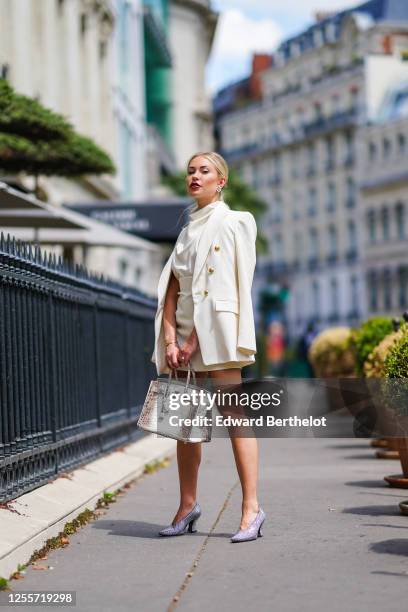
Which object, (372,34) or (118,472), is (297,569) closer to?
(118,472)

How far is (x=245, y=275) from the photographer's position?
841 cm

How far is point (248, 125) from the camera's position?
461 ft

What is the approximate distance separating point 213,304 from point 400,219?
108 metres

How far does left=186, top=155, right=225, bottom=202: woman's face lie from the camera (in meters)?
8.50

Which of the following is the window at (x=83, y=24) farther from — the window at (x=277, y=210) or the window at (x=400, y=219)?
the window at (x=277, y=210)

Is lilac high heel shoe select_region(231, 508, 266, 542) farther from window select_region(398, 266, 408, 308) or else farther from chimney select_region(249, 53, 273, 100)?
chimney select_region(249, 53, 273, 100)

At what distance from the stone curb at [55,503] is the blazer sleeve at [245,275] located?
1.39m

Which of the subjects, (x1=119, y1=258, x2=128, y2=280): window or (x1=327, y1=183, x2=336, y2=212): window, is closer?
(x1=119, y1=258, x2=128, y2=280): window

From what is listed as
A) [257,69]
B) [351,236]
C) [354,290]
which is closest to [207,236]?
[354,290]

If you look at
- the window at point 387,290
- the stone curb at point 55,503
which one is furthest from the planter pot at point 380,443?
the window at point 387,290

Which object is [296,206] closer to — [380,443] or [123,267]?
[123,267]

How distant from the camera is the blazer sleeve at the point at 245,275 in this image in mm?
8344

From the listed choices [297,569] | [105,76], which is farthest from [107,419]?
[105,76]

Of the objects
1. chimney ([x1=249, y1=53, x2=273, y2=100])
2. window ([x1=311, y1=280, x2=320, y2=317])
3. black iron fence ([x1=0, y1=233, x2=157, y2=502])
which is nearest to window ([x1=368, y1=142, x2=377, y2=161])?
window ([x1=311, y1=280, x2=320, y2=317])
